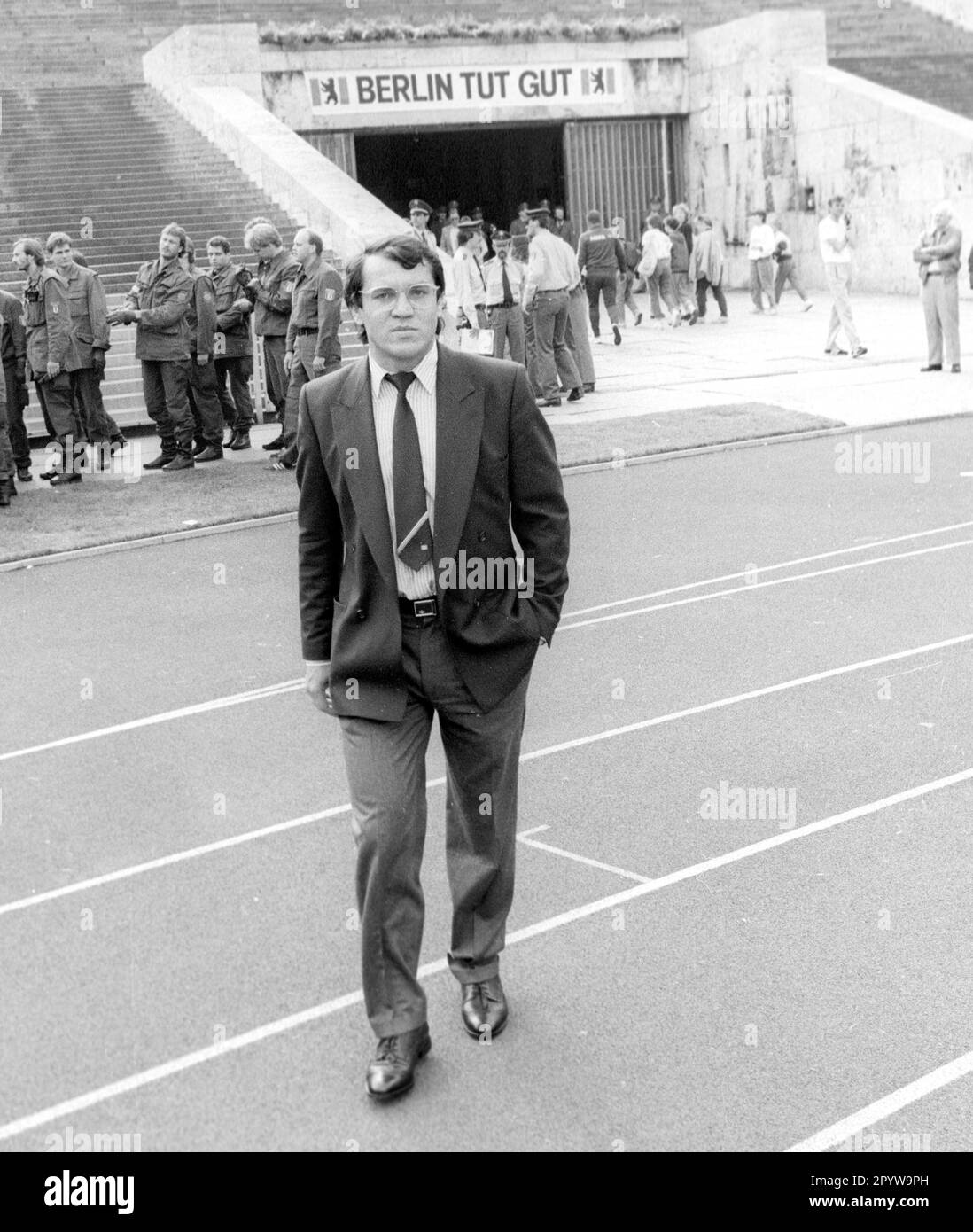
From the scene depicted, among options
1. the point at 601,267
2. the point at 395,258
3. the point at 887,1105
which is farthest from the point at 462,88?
the point at 887,1105

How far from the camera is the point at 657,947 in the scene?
4.69 meters

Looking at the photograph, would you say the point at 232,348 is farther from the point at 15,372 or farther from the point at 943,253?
the point at 943,253

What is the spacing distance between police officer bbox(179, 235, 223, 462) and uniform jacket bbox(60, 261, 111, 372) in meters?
0.76

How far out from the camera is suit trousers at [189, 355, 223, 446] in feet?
48.3

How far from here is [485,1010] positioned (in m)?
4.22

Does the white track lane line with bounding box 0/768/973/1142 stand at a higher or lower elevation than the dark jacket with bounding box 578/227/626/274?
lower

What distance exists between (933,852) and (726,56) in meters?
31.0

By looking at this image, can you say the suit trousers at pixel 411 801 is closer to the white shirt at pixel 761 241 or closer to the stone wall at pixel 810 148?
the white shirt at pixel 761 241

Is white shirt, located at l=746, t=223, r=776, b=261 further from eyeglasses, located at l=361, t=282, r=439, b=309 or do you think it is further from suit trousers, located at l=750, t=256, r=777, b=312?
eyeglasses, located at l=361, t=282, r=439, b=309

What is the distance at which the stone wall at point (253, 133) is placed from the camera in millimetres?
22188

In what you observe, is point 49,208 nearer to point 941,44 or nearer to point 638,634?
point 638,634

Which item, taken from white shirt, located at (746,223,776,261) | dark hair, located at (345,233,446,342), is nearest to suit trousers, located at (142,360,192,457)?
dark hair, located at (345,233,446,342)

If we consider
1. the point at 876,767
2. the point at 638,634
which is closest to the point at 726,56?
the point at 638,634

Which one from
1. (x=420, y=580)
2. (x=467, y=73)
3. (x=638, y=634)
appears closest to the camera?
(x=420, y=580)
